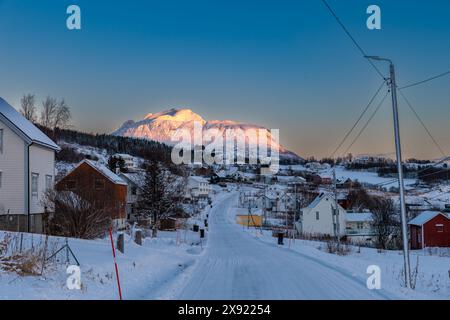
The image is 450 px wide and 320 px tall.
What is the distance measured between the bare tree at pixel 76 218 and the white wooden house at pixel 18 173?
6.02 ft

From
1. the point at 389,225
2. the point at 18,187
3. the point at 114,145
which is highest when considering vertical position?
the point at 114,145

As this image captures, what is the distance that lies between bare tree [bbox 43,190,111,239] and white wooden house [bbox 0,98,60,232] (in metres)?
1.84

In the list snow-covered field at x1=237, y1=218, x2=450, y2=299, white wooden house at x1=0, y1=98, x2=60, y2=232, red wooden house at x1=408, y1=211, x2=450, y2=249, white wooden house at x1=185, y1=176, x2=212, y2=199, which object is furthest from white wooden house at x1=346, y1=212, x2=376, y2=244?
white wooden house at x1=0, y1=98, x2=60, y2=232

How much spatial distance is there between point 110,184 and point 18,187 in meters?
20.3

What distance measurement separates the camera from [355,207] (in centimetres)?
11450

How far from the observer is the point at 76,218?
81.9 ft

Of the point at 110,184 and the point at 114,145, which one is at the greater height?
the point at 114,145

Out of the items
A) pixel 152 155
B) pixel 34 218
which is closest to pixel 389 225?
pixel 152 155

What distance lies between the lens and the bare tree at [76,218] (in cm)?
2456

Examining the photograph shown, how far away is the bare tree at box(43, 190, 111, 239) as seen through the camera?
24562 mm

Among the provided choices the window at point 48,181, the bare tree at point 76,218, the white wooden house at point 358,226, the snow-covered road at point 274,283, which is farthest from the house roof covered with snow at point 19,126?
the white wooden house at point 358,226

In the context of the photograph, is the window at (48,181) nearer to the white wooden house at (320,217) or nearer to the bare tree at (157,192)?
the bare tree at (157,192)
